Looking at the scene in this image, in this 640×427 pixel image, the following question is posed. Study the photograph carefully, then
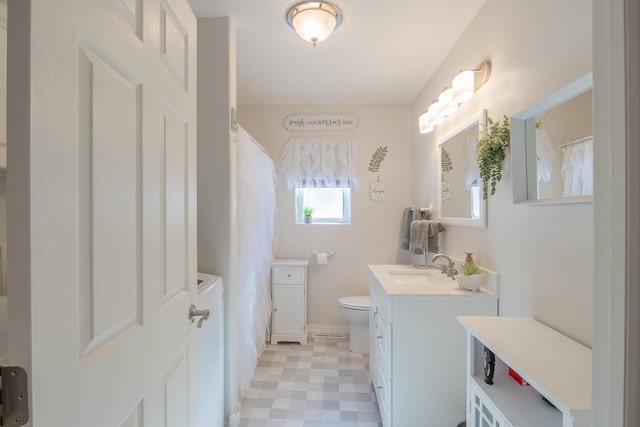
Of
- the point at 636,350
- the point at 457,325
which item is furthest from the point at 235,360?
→ the point at 636,350

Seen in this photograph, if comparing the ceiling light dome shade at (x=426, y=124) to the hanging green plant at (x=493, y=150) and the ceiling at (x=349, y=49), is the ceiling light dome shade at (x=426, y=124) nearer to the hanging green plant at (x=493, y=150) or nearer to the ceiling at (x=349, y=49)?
the ceiling at (x=349, y=49)

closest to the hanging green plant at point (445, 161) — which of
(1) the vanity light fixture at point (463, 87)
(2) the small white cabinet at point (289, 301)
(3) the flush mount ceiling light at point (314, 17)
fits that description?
(1) the vanity light fixture at point (463, 87)

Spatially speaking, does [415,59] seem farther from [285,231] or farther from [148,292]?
[148,292]

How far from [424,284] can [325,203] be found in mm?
1625

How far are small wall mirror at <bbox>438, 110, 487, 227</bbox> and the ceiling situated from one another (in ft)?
1.95

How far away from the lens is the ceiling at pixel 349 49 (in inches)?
67.1

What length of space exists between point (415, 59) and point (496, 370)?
2.01 m

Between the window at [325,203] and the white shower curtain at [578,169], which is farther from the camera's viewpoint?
the window at [325,203]

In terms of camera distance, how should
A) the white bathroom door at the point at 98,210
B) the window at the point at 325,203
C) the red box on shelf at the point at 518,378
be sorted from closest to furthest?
the white bathroom door at the point at 98,210, the red box on shelf at the point at 518,378, the window at the point at 325,203

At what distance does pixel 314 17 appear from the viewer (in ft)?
5.42

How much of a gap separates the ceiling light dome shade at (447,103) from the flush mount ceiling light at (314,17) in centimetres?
78

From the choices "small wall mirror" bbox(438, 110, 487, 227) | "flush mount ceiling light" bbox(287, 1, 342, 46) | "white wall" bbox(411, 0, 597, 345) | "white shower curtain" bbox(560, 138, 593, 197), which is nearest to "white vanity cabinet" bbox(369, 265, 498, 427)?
"white wall" bbox(411, 0, 597, 345)

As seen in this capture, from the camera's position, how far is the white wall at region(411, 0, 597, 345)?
1048 mm

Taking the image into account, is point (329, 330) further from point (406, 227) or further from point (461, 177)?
point (461, 177)
